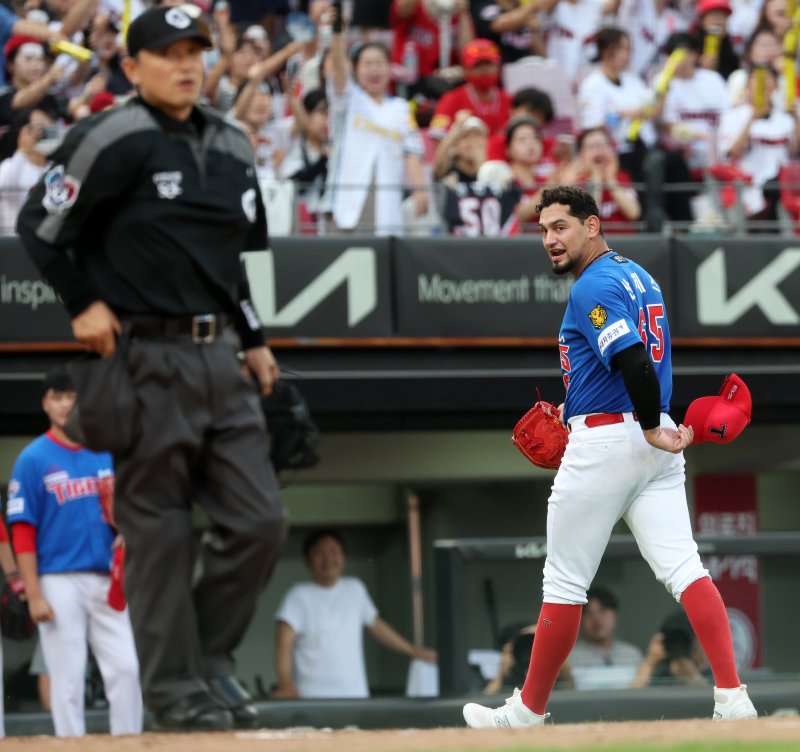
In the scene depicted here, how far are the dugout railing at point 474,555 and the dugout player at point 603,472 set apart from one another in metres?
3.43

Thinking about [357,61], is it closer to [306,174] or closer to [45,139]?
[306,174]

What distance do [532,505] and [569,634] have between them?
636cm

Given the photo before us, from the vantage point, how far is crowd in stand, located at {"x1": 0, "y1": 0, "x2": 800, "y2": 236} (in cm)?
Result: 1031

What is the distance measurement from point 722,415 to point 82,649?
3.59 metres

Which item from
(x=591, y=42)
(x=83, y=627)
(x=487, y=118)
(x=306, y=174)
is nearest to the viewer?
(x=83, y=627)

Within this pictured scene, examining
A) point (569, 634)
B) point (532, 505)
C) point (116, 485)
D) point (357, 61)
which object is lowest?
point (532, 505)

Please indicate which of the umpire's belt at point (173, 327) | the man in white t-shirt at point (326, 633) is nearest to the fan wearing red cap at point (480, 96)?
the man in white t-shirt at point (326, 633)

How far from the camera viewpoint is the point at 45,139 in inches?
393

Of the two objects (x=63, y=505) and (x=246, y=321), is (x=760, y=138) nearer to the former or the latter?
(x=63, y=505)

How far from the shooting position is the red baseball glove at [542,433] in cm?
566

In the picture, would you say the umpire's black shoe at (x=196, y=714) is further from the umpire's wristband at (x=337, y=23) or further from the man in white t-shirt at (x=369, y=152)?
the umpire's wristband at (x=337, y=23)

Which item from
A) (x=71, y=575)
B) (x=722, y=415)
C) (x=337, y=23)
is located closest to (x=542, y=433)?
(x=722, y=415)

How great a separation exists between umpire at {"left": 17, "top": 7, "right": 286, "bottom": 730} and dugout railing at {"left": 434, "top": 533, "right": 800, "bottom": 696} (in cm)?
466

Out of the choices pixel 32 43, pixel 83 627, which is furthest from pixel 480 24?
pixel 83 627
